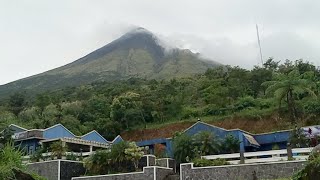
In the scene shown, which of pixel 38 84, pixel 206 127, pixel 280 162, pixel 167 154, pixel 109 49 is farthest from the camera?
pixel 109 49

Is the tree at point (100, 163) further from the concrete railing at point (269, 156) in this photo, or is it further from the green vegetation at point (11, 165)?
the green vegetation at point (11, 165)

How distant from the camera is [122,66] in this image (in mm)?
76500

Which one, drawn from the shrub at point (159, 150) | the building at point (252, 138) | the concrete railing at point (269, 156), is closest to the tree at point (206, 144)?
the concrete railing at point (269, 156)

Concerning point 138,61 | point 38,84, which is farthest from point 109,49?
point 38,84

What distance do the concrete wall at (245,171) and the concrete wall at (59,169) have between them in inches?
234

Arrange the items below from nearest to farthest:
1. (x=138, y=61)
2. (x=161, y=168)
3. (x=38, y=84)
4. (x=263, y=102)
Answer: (x=161, y=168)
(x=263, y=102)
(x=38, y=84)
(x=138, y=61)

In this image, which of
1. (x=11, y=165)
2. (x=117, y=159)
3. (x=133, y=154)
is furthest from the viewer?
(x=117, y=159)

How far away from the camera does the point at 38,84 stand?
71250 millimetres

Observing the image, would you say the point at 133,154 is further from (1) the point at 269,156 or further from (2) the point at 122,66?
(2) the point at 122,66

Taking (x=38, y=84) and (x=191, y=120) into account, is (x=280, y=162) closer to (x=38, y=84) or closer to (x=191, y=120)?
(x=191, y=120)

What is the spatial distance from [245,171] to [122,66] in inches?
2337

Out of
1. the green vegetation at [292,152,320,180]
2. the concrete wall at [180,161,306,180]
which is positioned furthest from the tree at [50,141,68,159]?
the green vegetation at [292,152,320,180]

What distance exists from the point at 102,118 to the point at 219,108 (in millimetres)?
9548

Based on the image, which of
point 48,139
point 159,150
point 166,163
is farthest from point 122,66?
point 166,163
